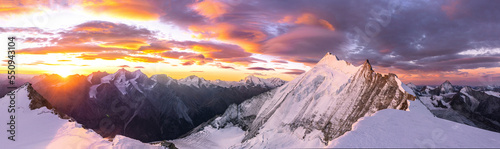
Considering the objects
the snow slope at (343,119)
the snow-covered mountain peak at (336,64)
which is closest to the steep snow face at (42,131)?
the snow slope at (343,119)

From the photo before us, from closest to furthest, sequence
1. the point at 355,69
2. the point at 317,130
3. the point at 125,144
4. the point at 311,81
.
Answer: the point at 125,144
the point at 317,130
the point at 355,69
the point at 311,81

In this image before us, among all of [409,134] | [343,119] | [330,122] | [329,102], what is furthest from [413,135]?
[329,102]

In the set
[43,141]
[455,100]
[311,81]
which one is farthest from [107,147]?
[455,100]

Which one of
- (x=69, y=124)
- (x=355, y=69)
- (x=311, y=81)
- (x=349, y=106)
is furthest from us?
(x=311, y=81)

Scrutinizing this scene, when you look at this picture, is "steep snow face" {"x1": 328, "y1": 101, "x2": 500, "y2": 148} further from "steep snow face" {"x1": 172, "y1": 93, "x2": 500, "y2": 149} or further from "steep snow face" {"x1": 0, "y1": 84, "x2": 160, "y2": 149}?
"steep snow face" {"x1": 0, "y1": 84, "x2": 160, "y2": 149}

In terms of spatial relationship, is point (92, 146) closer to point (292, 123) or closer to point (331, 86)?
point (292, 123)

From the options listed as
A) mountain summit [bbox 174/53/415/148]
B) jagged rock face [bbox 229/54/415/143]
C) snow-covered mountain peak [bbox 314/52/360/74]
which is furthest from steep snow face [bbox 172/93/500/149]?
snow-covered mountain peak [bbox 314/52/360/74]

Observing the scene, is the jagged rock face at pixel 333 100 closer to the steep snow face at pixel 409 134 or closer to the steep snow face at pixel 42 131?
the steep snow face at pixel 409 134
